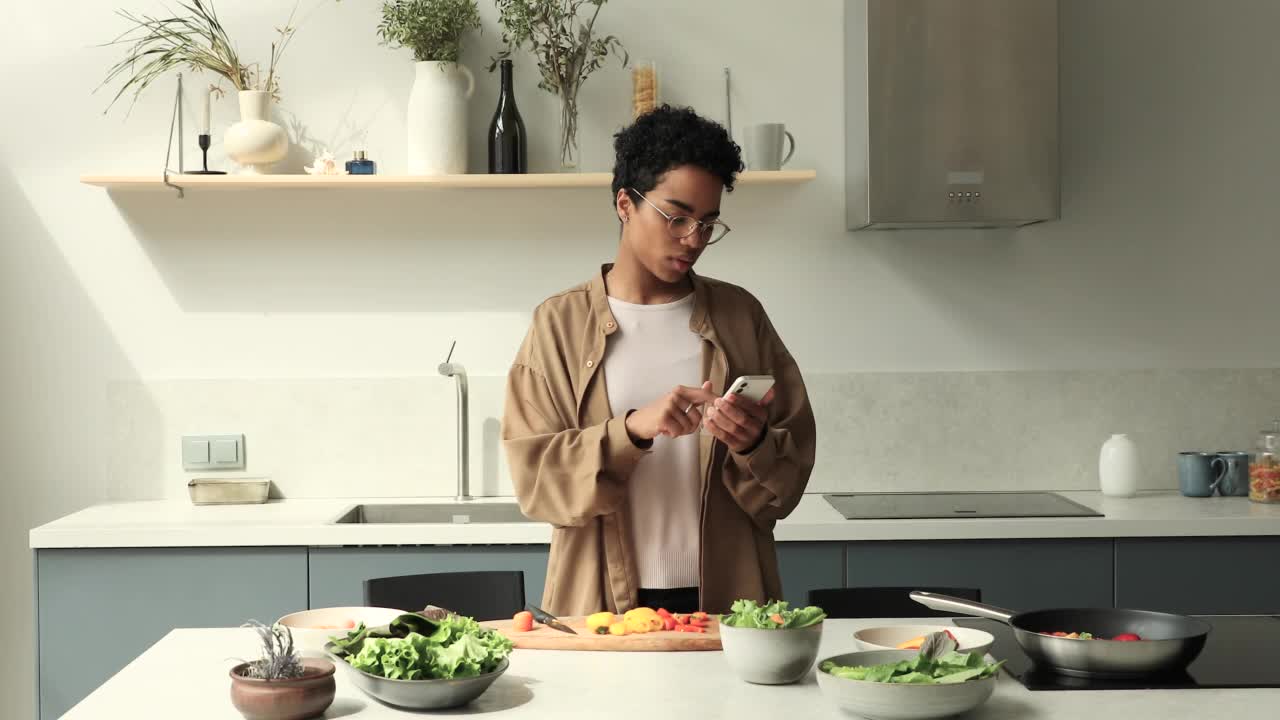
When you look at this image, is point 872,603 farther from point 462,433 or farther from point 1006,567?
point 462,433

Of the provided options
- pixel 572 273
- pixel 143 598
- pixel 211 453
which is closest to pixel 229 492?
pixel 211 453

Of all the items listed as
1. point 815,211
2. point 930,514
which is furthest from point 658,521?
point 815,211

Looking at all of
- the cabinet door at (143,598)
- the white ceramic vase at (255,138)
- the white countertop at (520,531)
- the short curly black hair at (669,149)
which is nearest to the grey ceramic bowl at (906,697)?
the short curly black hair at (669,149)

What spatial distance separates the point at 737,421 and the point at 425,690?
2.30 ft

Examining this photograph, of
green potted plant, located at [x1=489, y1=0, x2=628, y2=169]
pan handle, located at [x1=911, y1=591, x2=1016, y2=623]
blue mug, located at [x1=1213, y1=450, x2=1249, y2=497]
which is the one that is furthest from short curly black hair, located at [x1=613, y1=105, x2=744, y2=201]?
blue mug, located at [x1=1213, y1=450, x2=1249, y2=497]

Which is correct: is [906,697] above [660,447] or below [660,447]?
below

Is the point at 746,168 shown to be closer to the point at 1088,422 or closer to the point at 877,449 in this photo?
the point at 877,449

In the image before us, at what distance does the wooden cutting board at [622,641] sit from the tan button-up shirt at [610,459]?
0.27 meters

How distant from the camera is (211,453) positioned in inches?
138

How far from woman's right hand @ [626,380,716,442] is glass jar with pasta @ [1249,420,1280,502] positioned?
79.1 inches

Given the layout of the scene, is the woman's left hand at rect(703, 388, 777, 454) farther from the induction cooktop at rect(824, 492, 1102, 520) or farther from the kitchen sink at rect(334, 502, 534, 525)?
the kitchen sink at rect(334, 502, 534, 525)

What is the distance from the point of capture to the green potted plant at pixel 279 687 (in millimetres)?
1392

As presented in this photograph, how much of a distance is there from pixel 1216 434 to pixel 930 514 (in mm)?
1081

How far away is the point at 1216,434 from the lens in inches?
141
